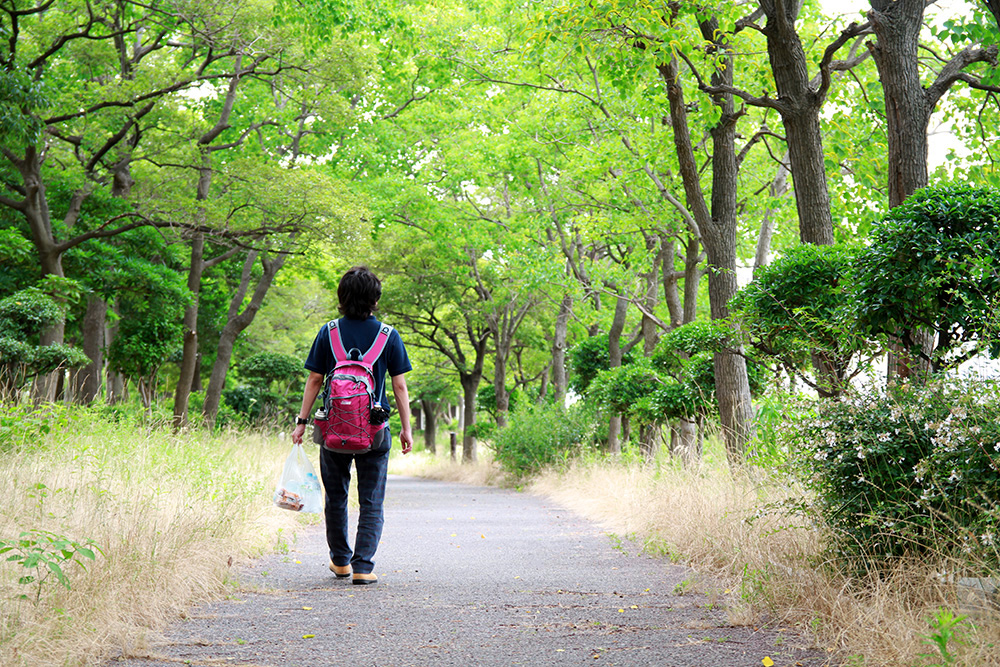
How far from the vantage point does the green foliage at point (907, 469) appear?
11.2 ft

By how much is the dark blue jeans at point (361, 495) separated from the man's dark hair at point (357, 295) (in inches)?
34.7

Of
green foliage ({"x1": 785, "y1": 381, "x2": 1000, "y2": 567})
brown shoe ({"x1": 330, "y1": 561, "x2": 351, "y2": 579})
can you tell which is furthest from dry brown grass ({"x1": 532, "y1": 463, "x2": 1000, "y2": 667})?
brown shoe ({"x1": 330, "y1": 561, "x2": 351, "y2": 579})

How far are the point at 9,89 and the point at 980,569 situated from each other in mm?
9529

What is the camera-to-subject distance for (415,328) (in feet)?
94.5

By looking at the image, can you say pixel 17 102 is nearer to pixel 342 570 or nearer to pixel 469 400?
pixel 342 570

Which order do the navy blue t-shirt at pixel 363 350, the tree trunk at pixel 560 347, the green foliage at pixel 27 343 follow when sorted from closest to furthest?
the navy blue t-shirt at pixel 363 350 → the green foliage at pixel 27 343 → the tree trunk at pixel 560 347

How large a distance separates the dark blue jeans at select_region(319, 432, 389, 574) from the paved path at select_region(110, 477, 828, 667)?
25cm

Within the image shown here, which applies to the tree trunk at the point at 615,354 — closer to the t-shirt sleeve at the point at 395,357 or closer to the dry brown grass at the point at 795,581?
the dry brown grass at the point at 795,581

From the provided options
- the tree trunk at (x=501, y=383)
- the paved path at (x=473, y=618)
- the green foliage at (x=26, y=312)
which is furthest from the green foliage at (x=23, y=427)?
the tree trunk at (x=501, y=383)

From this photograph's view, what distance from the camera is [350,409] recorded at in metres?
5.20

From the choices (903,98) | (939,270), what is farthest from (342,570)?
(903,98)

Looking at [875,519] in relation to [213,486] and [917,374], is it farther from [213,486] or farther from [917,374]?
[213,486]

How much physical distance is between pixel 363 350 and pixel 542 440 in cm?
1397

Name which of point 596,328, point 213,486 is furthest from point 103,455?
point 596,328
